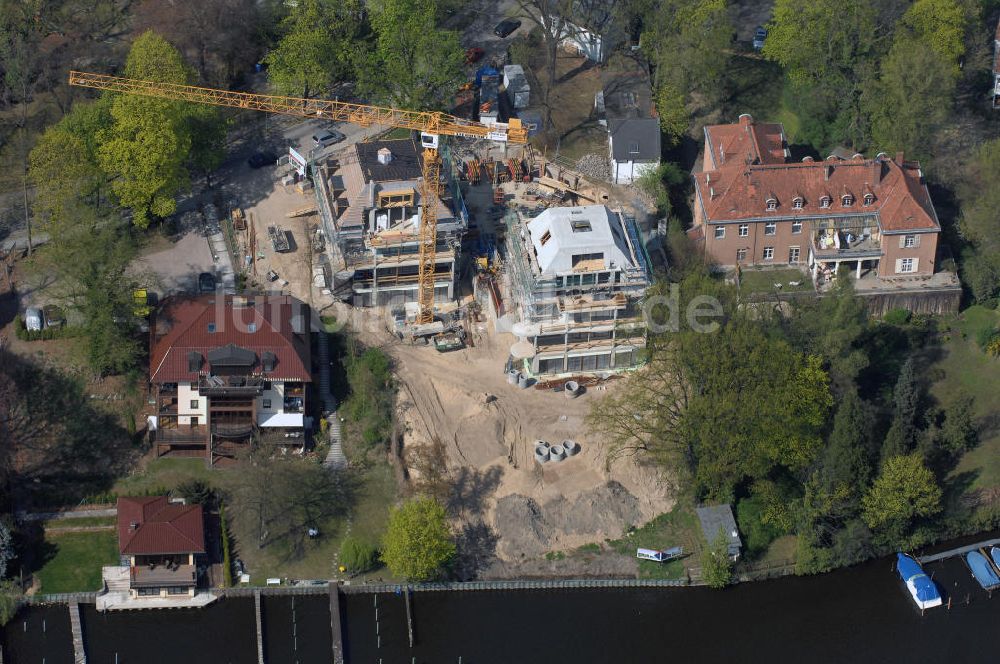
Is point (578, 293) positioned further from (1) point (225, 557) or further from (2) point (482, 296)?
(1) point (225, 557)

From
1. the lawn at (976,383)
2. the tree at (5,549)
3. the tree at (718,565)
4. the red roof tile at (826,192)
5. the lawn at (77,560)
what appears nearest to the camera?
the tree at (5,549)

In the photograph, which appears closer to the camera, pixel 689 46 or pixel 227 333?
pixel 227 333

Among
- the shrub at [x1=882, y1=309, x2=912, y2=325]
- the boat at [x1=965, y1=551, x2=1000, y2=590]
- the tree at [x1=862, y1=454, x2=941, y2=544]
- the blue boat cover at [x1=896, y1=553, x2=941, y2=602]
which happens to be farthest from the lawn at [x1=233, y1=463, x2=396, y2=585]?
the shrub at [x1=882, y1=309, x2=912, y2=325]

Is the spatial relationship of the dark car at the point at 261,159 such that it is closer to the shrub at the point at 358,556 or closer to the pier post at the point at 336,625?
the shrub at the point at 358,556

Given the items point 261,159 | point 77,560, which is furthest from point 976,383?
point 77,560

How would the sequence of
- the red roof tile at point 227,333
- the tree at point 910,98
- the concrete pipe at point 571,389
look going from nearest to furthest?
1. the red roof tile at point 227,333
2. the concrete pipe at point 571,389
3. the tree at point 910,98

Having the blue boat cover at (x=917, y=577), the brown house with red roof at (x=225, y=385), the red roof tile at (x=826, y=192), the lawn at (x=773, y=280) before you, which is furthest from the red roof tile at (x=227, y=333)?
the blue boat cover at (x=917, y=577)

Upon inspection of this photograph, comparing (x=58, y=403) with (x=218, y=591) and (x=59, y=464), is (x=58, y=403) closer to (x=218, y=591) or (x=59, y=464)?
(x=59, y=464)
